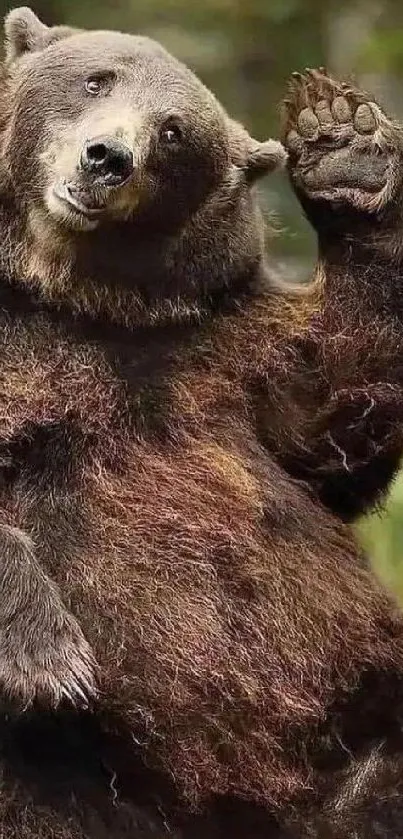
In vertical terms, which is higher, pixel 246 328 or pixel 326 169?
pixel 326 169

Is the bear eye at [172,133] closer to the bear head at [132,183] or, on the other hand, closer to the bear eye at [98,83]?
the bear head at [132,183]

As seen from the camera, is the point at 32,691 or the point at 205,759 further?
the point at 205,759

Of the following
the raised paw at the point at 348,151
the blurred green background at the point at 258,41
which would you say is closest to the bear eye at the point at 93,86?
the raised paw at the point at 348,151

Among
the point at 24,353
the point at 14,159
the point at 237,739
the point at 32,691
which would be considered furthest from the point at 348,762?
the point at 14,159

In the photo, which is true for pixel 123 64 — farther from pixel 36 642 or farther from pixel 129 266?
pixel 36 642

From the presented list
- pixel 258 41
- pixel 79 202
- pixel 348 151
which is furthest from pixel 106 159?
pixel 258 41

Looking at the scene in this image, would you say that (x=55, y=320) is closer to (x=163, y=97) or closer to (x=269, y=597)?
(x=163, y=97)
